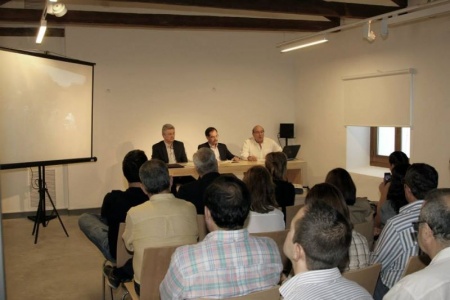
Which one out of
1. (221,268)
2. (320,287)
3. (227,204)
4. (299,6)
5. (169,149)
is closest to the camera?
(320,287)

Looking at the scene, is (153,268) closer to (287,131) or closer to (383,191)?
(383,191)

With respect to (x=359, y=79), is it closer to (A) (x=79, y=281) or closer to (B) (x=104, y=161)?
(B) (x=104, y=161)

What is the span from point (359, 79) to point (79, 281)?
5.47 metres

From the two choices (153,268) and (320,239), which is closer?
(320,239)

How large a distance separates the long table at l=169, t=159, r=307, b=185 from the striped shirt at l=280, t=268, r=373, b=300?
513 cm

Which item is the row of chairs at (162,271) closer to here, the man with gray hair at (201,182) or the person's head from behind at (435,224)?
the person's head from behind at (435,224)

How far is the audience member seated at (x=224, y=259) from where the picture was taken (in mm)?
Result: 2037

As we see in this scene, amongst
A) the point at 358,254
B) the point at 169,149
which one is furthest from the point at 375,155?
the point at 358,254

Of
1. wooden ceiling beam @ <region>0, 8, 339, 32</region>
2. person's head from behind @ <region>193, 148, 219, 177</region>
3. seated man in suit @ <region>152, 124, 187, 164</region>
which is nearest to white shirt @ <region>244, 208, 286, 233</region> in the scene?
person's head from behind @ <region>193, 148, 219, 177</region>

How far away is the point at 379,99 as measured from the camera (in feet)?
24.1

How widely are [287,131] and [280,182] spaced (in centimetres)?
516

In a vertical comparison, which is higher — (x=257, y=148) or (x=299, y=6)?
(x=299, y=6)

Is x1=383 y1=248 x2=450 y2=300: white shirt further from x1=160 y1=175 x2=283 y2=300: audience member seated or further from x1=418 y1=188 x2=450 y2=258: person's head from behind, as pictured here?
x1=160 y1=175 x2=283 y2=300: audience member seated

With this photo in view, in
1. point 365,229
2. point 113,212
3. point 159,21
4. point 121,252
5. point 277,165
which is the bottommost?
point 121,252
